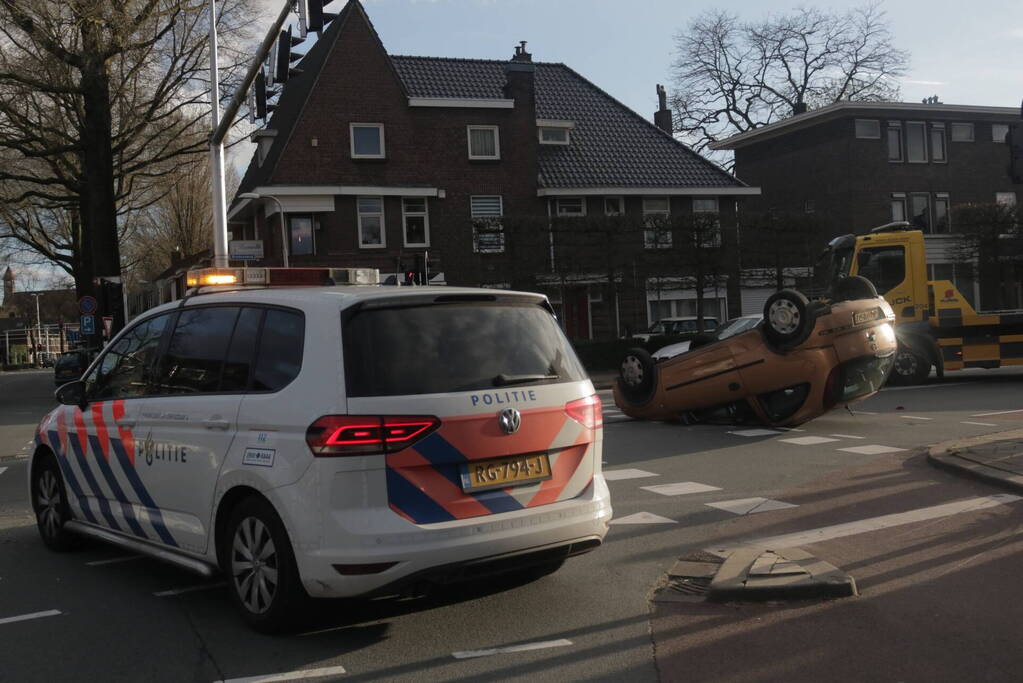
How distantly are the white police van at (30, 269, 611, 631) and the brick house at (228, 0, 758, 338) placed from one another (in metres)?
23.4

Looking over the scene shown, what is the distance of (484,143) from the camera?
3428 centimetres

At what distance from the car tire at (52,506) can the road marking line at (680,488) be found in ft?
15.8

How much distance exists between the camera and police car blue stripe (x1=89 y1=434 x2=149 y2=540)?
6.19 meters

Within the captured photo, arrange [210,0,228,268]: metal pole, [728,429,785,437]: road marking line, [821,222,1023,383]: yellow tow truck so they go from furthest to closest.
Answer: [210,0,228,268]: metal pole → [821,222,1023,383]: yellow tow truck → [728,429,785,437]: road marking line

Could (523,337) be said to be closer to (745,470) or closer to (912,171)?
(745,470)

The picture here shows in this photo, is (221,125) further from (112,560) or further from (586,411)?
(586,411)

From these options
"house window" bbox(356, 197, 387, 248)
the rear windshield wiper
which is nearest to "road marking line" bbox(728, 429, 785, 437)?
the rear windshield wiper

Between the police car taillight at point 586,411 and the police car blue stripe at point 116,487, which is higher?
the police car taillight at point 586,411

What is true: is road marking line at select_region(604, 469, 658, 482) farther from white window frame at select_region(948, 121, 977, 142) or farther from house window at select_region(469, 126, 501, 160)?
white window frame at select_region(948, 121, 977, 142)

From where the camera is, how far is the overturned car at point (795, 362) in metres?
12.2

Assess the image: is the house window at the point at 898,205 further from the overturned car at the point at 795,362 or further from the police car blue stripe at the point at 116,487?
the police car blue stripe at the point at 116,487

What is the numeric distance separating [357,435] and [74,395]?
10.4ft

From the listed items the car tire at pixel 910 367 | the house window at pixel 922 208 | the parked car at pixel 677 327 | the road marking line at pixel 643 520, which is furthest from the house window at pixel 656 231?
the road marking line at pixel 643 520

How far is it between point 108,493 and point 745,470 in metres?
6.10
